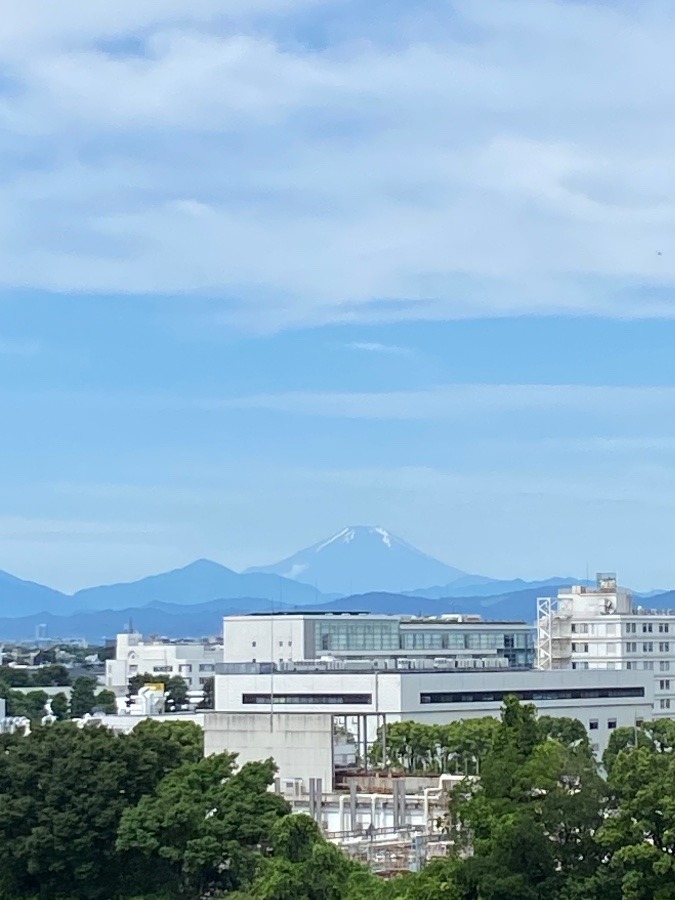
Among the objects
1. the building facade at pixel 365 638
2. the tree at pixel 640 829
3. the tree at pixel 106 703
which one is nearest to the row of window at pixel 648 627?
the building facade at pixel 365 638

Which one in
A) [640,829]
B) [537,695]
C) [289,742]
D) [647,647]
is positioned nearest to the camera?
[640,829]

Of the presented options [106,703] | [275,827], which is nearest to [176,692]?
[106,703]

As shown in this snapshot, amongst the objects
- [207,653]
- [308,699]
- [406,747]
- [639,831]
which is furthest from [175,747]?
[207,653]

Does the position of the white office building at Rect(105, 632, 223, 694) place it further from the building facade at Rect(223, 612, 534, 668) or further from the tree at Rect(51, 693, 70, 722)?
the tree at Rect(51, 693, 70, 722)

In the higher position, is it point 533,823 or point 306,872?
point 533,823

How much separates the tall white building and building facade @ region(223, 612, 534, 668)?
8685 mm

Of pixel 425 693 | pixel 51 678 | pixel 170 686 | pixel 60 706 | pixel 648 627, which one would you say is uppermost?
pixel 648 627

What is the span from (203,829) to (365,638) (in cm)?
6252

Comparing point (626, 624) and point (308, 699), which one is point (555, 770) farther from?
point (626, 624)

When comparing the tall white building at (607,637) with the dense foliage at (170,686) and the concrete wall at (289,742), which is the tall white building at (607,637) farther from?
the concrete wall at (289,742)

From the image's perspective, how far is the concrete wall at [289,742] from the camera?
42.3 m

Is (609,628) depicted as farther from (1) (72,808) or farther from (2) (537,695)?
(1) (72,808)

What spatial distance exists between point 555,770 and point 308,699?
124ft

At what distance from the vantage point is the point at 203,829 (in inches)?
1135
